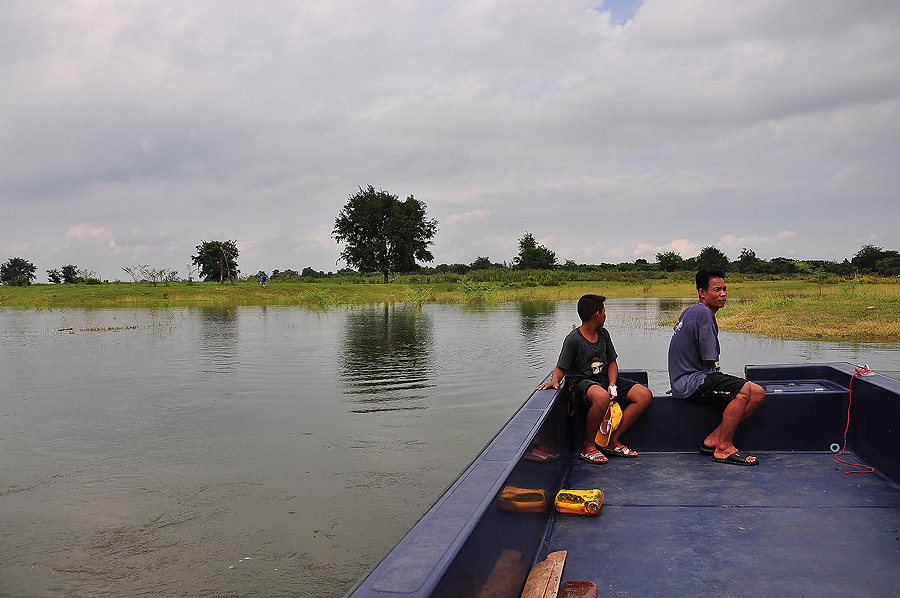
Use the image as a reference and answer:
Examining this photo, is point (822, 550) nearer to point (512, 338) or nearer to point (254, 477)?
point (254, 477)

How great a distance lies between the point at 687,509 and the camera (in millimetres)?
4016

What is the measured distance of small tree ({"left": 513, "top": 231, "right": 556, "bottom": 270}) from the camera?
88875 millimetres

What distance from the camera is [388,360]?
15.3 metres

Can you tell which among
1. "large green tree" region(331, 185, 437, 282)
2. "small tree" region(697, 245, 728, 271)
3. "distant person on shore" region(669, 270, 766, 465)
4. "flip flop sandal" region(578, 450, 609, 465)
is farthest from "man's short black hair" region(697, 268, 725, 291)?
"small tree" region(697, 245, 728, 271)

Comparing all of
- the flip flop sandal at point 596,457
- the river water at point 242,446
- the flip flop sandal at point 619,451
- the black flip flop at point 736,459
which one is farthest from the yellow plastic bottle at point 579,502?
the river water at point 242,446

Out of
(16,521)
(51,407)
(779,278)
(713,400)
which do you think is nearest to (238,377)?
(51,407)

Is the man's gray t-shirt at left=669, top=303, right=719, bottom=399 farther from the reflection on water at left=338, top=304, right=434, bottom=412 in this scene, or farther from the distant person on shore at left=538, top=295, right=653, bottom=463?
the reflection on water at left=338, top=304, right=434, bottom=412

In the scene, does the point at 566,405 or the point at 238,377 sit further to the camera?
the point at 238,377

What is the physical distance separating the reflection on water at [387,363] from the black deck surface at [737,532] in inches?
238

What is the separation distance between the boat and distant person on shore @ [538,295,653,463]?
15 cm

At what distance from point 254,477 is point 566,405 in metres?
3.46

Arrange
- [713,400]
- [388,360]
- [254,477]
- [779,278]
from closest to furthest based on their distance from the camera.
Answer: [713,400] < [254,477] < [388,360] < [779,278]

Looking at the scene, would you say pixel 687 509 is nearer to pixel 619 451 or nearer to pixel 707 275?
pixel 619 451

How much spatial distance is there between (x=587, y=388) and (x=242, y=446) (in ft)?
15.3
